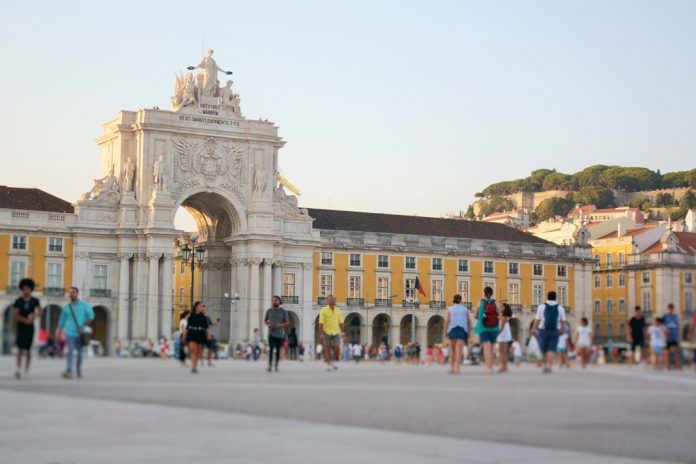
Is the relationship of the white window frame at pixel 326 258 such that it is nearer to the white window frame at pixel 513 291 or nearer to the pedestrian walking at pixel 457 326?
the white window frame at pixel 513 291

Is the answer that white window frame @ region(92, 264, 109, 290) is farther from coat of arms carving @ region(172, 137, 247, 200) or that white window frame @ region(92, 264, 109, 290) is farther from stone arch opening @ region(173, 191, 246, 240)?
coat of arms carving @ region(172, 137, 247, 200)

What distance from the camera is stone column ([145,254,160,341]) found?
83.4 meters

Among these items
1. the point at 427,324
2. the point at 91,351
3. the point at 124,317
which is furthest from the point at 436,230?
the point at 91,351

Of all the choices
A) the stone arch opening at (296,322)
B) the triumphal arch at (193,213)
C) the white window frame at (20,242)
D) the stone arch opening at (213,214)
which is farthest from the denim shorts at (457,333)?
the stone arch opening at (296,322)

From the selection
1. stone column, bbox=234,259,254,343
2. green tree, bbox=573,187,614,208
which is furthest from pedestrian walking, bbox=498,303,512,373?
green tree, bbox=573,187,614,208

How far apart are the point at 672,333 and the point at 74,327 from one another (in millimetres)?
10733

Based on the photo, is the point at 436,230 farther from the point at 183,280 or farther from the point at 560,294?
the point at 183,280

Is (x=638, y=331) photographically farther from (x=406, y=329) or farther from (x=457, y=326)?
Result: (x=406, y=329)

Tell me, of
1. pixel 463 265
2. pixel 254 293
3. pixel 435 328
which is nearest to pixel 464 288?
pixel 463 265

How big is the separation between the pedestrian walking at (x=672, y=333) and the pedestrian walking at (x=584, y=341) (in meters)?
3.36

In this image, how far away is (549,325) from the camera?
2081 centimetres

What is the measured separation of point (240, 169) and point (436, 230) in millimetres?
19791

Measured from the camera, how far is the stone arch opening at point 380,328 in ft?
320

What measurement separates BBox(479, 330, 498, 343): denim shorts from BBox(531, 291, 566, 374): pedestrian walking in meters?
3.57
